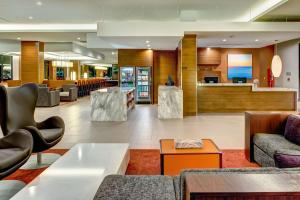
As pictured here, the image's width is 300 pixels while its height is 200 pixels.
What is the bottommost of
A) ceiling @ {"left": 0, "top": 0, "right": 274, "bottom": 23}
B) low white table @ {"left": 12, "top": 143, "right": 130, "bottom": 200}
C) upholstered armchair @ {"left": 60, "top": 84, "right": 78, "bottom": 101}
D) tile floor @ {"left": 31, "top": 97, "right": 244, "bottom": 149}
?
tile floor @ {"left": 31, "top": 97, "right": 244, "bottom": 149}

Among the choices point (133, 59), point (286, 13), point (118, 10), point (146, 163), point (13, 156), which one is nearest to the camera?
point (13, 156)

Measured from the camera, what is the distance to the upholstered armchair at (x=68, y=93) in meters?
15.7

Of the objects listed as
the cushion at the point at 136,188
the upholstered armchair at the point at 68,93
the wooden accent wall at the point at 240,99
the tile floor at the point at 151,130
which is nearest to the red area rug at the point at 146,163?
the tile floor at the point at 151,130

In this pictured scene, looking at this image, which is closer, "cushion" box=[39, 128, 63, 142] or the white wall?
"cushion" box=[39, 128, 63, 142]

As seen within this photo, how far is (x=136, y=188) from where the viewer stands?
7.33ft

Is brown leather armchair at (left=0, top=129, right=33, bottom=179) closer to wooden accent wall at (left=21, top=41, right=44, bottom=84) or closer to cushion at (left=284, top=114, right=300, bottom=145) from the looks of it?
cushion at (left=284, top=114, right=300, bottom=145)

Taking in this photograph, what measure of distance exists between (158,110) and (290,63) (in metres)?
7.39

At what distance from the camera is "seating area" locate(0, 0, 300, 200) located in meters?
2.44

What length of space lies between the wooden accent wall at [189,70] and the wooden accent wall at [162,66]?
4.89 m

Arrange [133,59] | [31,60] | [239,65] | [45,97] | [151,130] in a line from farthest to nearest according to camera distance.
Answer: [239,65], [133,59], [31,60], [45,97], [151,130]

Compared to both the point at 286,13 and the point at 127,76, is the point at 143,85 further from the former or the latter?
the point at 286,13

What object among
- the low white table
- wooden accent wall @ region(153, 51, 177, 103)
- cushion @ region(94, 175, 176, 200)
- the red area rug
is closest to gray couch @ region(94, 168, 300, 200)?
cushion @ region(94, 175, 176, 200)

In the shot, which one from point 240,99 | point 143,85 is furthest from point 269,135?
point 143,85

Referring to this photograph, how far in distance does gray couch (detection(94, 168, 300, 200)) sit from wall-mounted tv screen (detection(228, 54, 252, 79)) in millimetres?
13560
